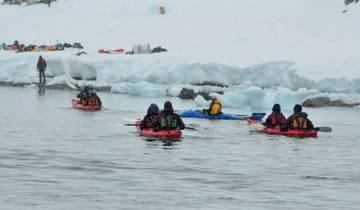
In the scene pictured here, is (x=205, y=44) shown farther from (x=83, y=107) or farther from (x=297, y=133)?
(x=297, y=133)

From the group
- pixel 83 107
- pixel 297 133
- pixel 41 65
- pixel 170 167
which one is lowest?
pixel 170 167

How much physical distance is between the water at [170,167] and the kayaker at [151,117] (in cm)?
60

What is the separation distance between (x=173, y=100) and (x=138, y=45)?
45.4ft

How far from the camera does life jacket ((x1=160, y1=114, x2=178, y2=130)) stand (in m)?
26.8

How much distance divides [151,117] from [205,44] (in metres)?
37.0

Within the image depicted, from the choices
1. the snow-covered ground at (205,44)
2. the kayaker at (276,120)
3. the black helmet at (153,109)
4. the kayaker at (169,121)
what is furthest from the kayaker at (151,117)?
the snow-covered ground at (205,44)

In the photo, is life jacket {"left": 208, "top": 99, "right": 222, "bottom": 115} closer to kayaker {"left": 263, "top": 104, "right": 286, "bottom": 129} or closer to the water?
the water

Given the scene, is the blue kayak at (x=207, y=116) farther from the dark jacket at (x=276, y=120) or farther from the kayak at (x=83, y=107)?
the dark jacket at (x=276, y=120)

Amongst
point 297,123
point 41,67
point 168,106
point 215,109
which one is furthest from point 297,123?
point 41,67

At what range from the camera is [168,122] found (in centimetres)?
2691

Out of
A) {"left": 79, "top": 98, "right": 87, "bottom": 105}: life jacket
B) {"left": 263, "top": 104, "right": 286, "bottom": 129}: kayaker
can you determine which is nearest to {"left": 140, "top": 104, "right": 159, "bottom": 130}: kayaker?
{"left": 263, "top": 104, "right": 286, "bottom": 129}: kayaker

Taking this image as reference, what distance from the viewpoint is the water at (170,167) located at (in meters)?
16.6

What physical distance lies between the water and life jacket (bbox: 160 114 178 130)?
53 cm

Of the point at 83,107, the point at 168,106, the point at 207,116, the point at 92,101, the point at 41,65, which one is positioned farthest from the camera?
the point at 41,65
